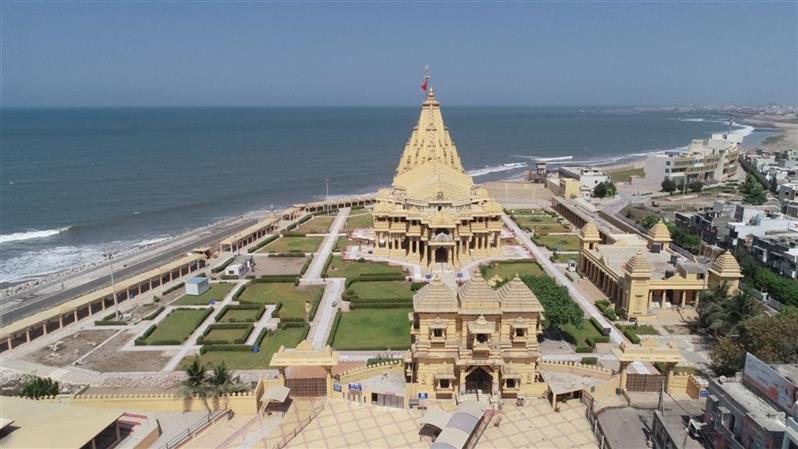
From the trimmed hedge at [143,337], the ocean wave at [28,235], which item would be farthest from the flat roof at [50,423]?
the ocean wave at [28,235]

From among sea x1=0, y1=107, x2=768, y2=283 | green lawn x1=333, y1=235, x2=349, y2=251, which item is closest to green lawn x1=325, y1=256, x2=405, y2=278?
green lawn x1=333, y1=235, x2=349, y2=251

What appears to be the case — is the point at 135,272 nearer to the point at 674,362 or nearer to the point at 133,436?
the point at 133,436

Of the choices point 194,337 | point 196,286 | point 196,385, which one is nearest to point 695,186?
point 196,286

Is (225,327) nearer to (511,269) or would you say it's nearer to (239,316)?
(239,316)

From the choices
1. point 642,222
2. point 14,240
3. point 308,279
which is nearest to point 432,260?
point 308,279

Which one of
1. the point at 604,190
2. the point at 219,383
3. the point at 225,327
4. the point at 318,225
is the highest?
the point at 604,190

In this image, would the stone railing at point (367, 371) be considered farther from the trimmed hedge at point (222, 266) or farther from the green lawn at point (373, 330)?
the trimmed hedge at point (222, 266)
